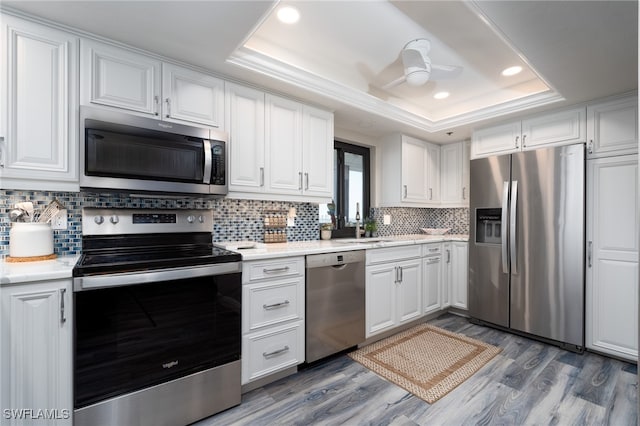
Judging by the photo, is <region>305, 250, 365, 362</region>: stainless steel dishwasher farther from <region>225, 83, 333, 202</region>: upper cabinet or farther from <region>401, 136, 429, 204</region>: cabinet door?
<region>401, 136, 429, 204</region>: cabinet door

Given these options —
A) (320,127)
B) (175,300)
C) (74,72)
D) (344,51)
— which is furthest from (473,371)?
(74,72)

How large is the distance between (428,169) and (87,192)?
366 cm

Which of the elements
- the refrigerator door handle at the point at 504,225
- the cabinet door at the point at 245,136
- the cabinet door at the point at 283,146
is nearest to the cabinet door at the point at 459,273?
the refrigerator door handle at the point at 504,225

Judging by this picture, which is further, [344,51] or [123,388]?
[344,51]

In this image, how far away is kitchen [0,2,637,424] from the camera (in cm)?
162

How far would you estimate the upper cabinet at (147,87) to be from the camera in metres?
1.77

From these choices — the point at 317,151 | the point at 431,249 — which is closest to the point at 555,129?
the point at 431,249

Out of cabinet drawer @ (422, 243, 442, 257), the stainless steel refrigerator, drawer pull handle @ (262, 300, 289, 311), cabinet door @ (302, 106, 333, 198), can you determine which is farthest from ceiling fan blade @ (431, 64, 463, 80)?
drawer pull handle @ (262, 300, 289, 311)

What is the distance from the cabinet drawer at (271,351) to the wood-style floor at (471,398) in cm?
14

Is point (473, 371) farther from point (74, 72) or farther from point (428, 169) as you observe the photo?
point (74, 72)

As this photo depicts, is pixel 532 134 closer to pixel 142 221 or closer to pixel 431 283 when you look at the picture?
pixel 431 283

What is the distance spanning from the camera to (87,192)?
6.30ft

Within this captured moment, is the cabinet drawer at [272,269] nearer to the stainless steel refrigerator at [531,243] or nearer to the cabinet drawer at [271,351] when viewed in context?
the cabinet drawer at [271,351]

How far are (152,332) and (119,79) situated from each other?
1.51 meters
